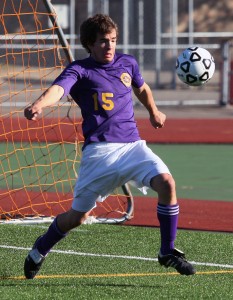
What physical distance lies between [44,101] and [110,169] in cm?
73

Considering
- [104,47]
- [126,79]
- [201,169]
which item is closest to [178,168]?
[201,169]

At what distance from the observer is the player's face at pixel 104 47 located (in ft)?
24.7

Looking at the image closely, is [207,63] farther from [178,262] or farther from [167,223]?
[178,262]

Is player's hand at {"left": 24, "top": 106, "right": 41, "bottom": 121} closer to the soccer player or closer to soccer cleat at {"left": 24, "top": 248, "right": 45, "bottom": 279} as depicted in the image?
the soccer player

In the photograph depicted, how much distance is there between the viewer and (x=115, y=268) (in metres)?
7.87

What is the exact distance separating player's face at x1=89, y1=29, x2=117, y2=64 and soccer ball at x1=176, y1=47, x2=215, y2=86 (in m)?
1.74

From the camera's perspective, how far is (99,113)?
7488 millimetres

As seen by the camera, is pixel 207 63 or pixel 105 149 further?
pixel 207 63

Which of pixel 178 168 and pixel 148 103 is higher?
pixel 148 103

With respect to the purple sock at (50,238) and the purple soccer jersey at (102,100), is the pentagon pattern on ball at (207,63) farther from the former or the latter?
the purple sock at (50,238)

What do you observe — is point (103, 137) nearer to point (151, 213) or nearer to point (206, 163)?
point (151, 213)

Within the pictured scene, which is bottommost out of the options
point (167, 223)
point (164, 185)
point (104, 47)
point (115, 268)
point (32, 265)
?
point (115, 268)

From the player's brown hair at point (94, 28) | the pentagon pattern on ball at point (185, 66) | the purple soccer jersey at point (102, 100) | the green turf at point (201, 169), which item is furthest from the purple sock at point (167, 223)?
the green turf at point (201, 169)

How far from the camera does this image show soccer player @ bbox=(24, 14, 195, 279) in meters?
7.23
